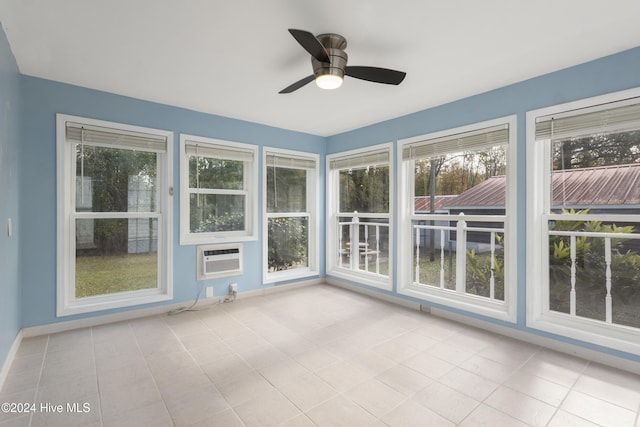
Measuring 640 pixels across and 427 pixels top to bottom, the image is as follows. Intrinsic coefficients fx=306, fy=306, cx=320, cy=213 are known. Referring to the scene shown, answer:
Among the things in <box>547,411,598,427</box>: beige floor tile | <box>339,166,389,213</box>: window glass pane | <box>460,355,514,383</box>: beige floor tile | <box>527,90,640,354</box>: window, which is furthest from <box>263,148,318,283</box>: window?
<box>547,411,598,427</box>: beige floor tile

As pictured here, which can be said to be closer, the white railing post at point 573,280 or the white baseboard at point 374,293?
the white railing post at point 573,280

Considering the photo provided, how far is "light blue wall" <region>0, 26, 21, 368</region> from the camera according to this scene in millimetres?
2076

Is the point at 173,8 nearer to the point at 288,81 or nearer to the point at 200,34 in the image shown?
the point at 200,34

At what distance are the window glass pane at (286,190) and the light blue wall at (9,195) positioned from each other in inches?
100

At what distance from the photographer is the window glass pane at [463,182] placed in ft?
10.0

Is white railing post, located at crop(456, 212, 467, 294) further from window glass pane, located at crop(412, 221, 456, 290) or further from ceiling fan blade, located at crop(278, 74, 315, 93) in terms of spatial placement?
ceiling fan blade, located at crop(278, 74, 315, 93)

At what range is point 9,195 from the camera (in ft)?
7.55

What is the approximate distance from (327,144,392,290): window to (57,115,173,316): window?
2.34 meters

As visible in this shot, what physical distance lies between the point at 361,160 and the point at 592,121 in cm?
244

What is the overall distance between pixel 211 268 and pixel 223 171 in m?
1.23

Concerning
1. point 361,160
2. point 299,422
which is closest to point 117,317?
point 299,422

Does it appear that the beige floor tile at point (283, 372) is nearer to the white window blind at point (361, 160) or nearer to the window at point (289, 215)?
the window at point (289, 215)

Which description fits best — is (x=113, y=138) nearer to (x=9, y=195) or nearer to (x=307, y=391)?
(x=9, y=195)

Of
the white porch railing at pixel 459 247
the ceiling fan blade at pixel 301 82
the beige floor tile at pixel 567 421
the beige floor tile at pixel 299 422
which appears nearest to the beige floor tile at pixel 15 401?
the beige floor tile at pixel 299 422
